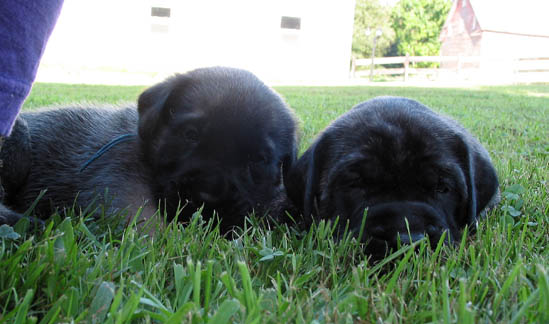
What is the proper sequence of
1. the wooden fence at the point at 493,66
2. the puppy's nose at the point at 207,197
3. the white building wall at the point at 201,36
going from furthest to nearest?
1. the wooden fence at the point at 493,66
2. the white building wall at the point at 201,36
3. the puppy's nose at the point at 207,197

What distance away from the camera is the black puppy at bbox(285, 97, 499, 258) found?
255 centimetres

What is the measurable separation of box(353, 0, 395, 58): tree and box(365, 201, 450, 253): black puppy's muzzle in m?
59.7

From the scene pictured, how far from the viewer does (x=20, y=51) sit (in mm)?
1712

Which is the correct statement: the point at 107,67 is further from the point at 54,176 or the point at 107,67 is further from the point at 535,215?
the point at 535,215

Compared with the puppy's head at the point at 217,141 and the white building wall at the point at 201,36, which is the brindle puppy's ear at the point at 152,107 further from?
the white building wall at the point at 201,36

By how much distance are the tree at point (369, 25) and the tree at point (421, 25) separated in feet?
7.31

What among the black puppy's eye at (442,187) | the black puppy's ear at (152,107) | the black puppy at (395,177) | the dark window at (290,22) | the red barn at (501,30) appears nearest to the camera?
the black puppy at (395,177)

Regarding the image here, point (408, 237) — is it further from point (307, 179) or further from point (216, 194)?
point (216, 194)

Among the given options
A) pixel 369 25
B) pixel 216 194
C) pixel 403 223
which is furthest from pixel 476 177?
pixel 369 25

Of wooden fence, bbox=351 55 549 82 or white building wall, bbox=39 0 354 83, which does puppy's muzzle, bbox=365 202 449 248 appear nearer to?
white building wall, bbox=39 0 354 83

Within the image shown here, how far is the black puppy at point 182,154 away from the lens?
3064 mm

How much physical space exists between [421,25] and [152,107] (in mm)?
57958

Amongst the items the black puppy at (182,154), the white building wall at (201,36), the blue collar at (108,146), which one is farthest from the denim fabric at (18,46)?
the white building wall at (201,36)

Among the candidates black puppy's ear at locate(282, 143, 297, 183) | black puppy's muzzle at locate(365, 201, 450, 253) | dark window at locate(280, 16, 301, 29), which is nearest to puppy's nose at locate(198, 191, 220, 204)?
black puppy's ear at locate(282, 143, 297, 183)
